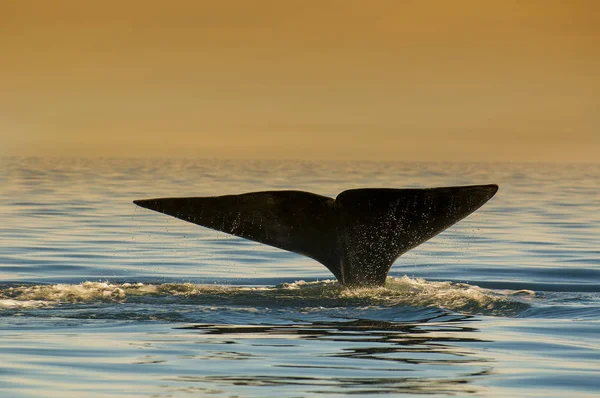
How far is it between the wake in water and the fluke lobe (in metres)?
0.46

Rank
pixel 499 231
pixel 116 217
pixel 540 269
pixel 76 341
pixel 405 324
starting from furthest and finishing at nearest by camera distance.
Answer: pixel 116 217 → pixel 499 231 → pixel 540 269 → pixel 405 324 → pixel 76 341

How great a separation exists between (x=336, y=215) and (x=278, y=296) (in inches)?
51.2

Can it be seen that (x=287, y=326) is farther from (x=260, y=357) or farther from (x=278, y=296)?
(x=278, y=296)

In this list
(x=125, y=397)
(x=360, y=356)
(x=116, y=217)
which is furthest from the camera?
(x=116, y=217)

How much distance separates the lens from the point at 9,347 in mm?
9969

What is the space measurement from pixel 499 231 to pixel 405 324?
47.2 ft

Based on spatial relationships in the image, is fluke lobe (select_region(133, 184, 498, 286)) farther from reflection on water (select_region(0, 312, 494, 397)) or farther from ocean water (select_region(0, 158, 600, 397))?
reflection on water (select_region(0, 312, 494, 397))

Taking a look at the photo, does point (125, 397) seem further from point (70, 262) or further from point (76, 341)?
point (70, 262)

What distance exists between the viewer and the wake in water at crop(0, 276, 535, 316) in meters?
12.3

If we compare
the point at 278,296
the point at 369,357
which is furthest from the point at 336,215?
the point at 369,357

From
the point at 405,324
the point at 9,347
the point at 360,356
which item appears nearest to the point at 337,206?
the point at 405,324

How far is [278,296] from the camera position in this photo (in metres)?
12.8

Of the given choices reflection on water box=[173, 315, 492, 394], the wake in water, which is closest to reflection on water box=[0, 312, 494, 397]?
reflection on water box=[173, 315, 492, 394]

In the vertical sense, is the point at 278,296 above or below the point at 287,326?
above
